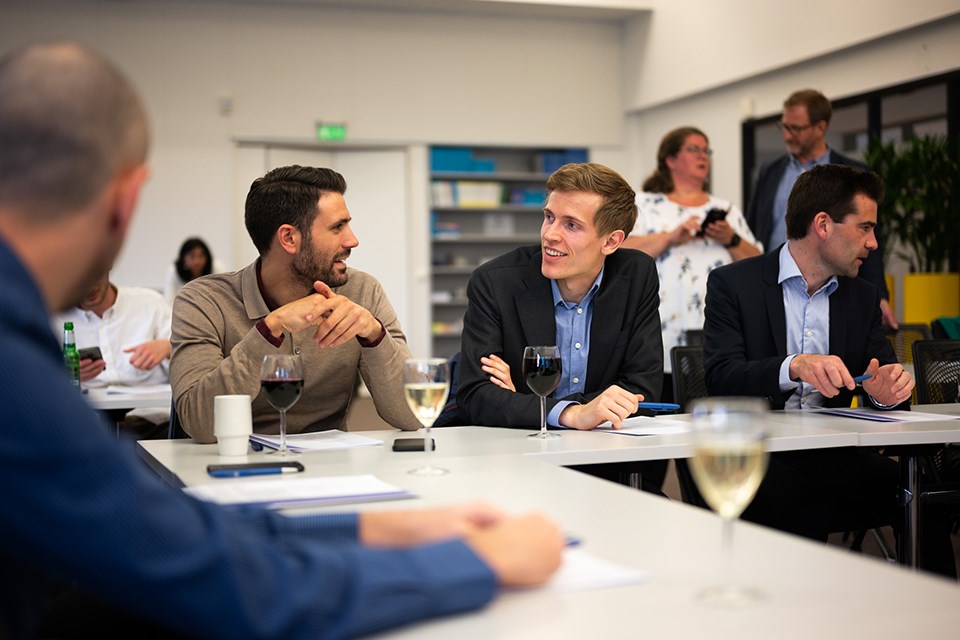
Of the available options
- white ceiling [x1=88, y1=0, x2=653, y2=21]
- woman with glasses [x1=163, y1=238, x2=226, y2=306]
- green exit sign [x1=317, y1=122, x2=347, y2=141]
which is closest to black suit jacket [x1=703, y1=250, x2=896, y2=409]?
woman with glasses [x1=163, y1=238, x2=226, y2=306]

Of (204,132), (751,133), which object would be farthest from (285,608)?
(204,132)

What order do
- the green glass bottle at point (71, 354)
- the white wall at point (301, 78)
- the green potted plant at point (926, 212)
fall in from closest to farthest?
the green glass bottle at point (71, 354) < the green potted plant at point (926, 212) < the white wall at point (301, 78)

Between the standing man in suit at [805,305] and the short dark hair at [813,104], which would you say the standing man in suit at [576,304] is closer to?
the standing man in suit at [805,305]

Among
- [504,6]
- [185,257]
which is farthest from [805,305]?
[504,6]

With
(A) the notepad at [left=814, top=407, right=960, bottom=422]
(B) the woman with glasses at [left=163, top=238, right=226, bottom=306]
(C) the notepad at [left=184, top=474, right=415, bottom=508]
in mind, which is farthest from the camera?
(B) the woman with glasses at [left=163, top=238, right=226, bottom=306]

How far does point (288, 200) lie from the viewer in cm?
286

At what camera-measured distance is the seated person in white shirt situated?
154 inches

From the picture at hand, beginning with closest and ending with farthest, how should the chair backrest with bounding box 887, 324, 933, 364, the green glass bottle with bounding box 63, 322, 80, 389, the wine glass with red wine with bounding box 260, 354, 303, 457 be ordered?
the wine glass with red wine with bounding box 260, 354, 303, 457 < the green glass bottle with bounding box 63, 322, 80, 389 < the chair backrest with bounding box 887, 324, 933, 364

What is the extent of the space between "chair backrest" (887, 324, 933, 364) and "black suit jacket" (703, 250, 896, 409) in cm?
126

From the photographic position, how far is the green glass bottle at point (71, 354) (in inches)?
132

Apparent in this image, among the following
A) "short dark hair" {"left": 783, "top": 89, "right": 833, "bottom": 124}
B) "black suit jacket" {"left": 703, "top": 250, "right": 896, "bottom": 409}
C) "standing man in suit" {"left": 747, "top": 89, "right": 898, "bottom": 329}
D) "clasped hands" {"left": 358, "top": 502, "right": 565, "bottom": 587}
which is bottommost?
"clasped hands" {"left": 358, "top": 502, "right": 565, "bottom": 587}

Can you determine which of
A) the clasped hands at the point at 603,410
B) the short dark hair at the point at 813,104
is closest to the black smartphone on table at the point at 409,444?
the clasped hands at the point at 603,410

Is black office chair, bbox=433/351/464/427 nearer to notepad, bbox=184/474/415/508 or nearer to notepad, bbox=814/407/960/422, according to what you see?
notepad, bbox=814/407/960/422

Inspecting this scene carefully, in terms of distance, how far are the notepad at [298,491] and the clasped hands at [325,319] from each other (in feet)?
2.31
